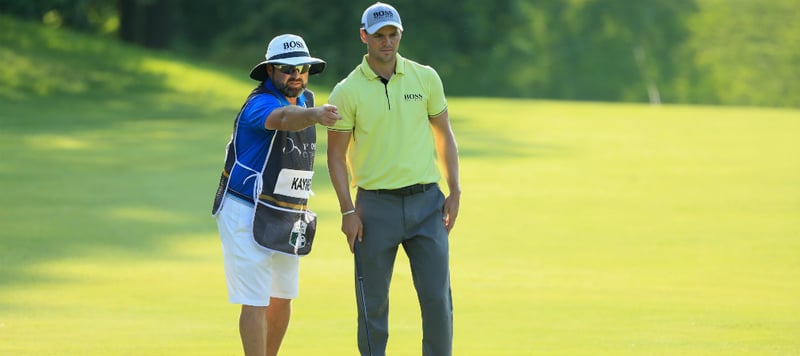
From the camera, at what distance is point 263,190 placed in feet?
19.5

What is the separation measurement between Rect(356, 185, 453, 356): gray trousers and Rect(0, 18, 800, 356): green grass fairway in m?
1.23

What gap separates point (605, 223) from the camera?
562 inches

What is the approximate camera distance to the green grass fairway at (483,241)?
796 cm

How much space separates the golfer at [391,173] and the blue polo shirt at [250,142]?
0.27 metres

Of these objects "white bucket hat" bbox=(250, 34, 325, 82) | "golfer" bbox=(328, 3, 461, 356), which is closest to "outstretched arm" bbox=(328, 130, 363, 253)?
"golfer" bbox=(328, 3, 461, 356)

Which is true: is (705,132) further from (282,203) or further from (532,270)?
(282,203)

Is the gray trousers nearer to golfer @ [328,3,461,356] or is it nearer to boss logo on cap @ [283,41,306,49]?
golfer @ [328,3,461,356]

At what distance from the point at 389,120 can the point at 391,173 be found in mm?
228

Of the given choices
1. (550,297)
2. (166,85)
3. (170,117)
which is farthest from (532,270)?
(166,85)

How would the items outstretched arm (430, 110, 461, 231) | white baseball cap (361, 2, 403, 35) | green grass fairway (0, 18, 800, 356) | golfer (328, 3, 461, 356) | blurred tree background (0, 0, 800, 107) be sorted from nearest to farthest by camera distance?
white baseball cap (361, 2, 403, 35), golfer (328, 3, 461, 356), outstretched arm (430, 110, 461, 231), green grass fairway (0, 18, 800, 356), blurred tree background (0, 0, 800, 107)

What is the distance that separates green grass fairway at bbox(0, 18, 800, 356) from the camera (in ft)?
26.1

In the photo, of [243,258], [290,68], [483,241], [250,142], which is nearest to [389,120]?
[290,68]

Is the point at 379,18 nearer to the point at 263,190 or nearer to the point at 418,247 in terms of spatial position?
the point at 263,190

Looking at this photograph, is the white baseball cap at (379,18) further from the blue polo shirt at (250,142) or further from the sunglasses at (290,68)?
the blue polo shirt at (250,142)
